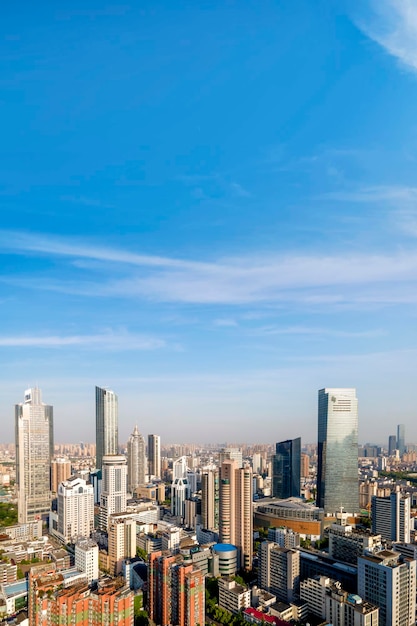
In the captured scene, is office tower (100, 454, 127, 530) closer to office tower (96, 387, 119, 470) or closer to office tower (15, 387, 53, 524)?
office tower (15, 387, 53, 524)

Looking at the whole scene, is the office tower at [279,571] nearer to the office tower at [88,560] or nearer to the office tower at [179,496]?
the office tower at [88,560]

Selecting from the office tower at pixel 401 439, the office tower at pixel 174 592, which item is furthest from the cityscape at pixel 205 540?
the office tower at pixel 401 439

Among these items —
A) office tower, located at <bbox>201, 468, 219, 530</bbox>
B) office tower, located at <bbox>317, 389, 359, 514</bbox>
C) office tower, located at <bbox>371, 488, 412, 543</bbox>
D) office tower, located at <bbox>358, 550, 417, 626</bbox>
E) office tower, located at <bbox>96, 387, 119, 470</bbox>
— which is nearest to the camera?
office tower, located at <bbox>358, 550, 417, 626</bbox>

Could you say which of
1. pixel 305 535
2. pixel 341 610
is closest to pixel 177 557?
pixel 341 610

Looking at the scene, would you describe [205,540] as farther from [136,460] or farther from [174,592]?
[136,460]


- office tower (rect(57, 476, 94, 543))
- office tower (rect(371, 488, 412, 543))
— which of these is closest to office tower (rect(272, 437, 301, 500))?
office tower (rect(371, 488, 412, 543))

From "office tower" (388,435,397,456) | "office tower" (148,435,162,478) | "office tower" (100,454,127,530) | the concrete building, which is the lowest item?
"office tower" (388,435,397,456)
